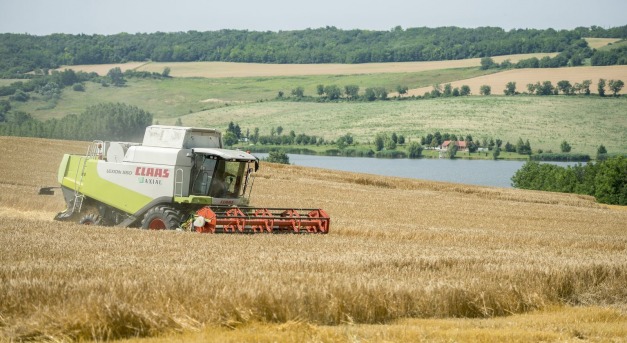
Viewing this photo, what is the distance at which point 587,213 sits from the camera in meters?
37.2

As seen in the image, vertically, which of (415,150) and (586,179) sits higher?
(586,179)

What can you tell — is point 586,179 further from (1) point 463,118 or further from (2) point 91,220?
(2) point 91,220

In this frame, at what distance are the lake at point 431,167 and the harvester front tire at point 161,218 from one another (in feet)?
184

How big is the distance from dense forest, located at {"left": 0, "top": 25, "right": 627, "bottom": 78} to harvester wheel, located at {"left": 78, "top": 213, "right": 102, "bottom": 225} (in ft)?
249

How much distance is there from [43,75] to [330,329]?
82.1 metres

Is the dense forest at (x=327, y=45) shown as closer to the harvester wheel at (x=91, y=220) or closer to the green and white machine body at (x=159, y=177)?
the green and white machine body at (x=159, y=177)

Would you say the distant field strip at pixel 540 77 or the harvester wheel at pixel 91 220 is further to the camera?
the distant field strip at pixel 540 77

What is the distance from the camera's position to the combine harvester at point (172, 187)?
2075cm

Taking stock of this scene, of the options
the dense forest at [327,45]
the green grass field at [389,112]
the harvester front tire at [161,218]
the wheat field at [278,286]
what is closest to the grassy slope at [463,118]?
the green grass field at [389,112]

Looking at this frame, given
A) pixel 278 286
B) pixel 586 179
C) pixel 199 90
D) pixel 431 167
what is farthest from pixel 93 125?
pixel 199 90

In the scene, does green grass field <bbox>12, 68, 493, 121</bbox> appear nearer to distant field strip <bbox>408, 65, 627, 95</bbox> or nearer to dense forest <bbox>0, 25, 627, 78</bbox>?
distant field strip <bbox>408, 65, 627, 95</bbox>

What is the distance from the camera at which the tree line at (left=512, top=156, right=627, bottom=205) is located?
2350 inches

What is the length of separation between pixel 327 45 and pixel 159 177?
488 feet

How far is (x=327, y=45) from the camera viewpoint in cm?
16788
